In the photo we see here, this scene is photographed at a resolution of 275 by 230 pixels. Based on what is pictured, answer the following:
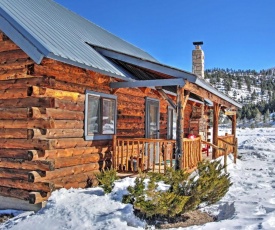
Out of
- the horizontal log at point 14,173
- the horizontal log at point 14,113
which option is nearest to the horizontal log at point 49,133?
the horizontal log at point 14,113

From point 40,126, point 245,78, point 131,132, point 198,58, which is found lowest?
point 131,132

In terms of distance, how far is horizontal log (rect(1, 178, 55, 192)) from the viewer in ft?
23.0

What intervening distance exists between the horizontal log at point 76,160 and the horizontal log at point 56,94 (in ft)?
4.62

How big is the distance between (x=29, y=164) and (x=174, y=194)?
3.22 meters

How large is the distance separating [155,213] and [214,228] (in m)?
1.04

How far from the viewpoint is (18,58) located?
7.42 m

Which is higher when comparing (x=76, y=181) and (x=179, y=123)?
(x=179, y=123)

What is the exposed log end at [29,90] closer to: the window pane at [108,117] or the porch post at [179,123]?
the window pane at [108,117]

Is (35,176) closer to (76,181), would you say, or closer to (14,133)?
(14,133)

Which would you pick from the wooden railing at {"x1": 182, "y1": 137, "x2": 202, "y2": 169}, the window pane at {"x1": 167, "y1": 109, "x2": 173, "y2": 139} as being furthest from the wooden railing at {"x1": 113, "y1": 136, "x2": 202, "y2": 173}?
the window pane at {"x1": 167, "y1": 109, "x2": 173, "y2": 139}

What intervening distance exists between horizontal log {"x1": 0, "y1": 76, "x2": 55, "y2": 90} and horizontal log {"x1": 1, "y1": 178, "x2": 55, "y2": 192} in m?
2.12

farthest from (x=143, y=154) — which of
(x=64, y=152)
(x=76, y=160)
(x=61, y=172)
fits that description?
(x=61, y=172)

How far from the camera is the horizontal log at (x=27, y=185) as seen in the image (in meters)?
7.00

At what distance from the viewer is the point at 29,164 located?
7.14 m
